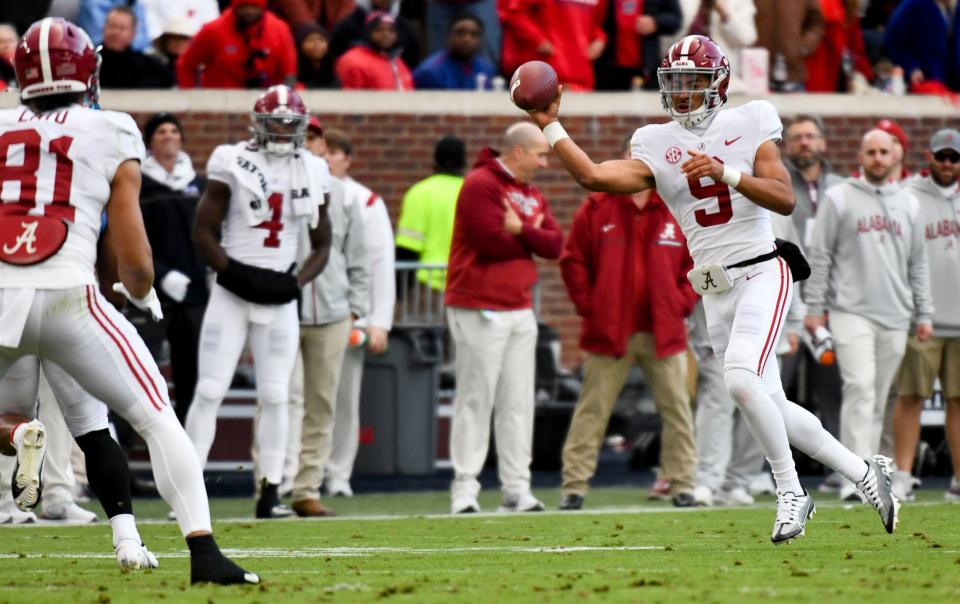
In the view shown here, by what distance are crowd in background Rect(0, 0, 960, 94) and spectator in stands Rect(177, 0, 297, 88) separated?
0.01 meters

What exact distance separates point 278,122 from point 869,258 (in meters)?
3.77

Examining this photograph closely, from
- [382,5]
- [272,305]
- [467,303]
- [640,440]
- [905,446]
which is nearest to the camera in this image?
[272,305]

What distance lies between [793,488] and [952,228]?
456 cm

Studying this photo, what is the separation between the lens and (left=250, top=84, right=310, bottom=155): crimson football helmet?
1008 centimetres

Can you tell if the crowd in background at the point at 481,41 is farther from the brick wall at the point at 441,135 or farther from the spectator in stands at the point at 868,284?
the spectator in stands at the point at 868,284

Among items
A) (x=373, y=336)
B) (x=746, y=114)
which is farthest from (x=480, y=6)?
(x=746, y=114)

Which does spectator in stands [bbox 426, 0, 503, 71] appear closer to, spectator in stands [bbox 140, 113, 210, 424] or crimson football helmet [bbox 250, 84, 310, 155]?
spectator in stands [bbox 140, 113, 210, 424]

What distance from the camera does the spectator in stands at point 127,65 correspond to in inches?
579

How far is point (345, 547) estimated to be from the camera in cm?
826

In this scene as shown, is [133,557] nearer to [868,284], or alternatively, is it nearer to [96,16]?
[868,284]

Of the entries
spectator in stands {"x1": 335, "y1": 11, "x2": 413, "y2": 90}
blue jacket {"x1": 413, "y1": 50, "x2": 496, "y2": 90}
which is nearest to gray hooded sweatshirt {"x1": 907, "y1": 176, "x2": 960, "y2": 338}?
blue jacket {"x1": 413, "y1": 50, "x2": 496, "y2": 90}

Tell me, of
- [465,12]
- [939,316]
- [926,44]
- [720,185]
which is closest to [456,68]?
[465,12]

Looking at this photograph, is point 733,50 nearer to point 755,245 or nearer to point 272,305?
point 272,305

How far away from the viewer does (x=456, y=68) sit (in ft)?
51.6
